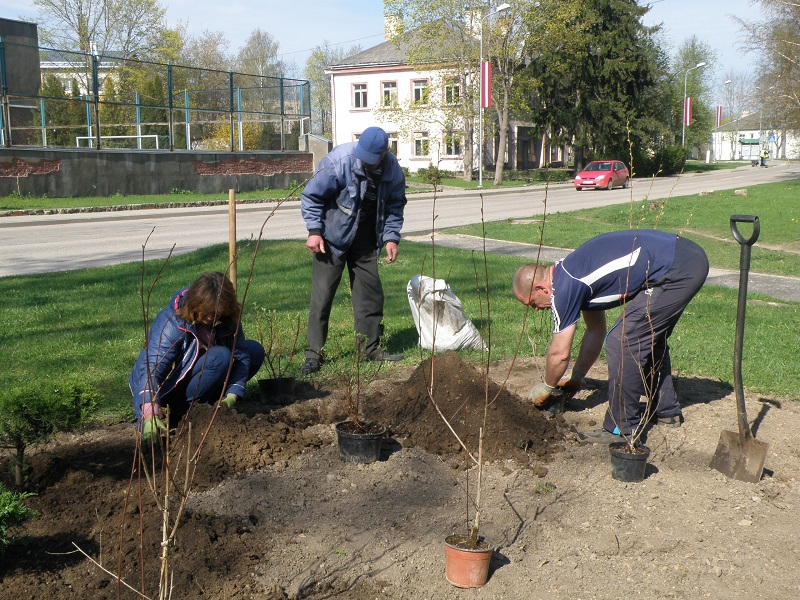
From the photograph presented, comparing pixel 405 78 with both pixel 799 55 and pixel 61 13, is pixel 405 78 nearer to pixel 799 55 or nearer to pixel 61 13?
pixel 61 13

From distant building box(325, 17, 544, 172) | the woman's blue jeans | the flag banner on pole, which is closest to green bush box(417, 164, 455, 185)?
the woman's blue jeans

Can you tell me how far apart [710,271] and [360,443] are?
9124 millimetres

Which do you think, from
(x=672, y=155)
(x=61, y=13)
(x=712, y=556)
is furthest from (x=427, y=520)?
(x=672, y=155)

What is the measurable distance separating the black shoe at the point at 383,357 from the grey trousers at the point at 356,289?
0.03m

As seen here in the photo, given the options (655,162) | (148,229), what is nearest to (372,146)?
(148,229)

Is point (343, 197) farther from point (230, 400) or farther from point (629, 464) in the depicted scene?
point (629, 464)

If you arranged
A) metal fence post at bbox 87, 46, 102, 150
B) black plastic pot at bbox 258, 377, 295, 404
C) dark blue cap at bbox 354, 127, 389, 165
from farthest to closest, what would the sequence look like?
metal fence post at bbox 87, 46, 102, 150
dark blue cap at bbox 354, 127, 389, 165
black plastic pot at bbox 258, 377, 295, 404

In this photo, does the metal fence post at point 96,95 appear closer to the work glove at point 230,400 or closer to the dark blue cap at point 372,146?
the dark blue cap at point 372,146

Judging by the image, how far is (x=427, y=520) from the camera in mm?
3797

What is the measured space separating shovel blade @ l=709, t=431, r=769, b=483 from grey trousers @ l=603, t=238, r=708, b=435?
427 millimetres

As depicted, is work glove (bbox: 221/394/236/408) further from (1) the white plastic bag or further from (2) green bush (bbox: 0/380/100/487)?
(1) the white plastic bag

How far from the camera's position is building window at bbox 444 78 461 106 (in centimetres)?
4425

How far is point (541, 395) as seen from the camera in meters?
5.07

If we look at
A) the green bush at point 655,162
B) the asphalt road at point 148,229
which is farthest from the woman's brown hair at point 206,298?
the green bush at point 655,162
